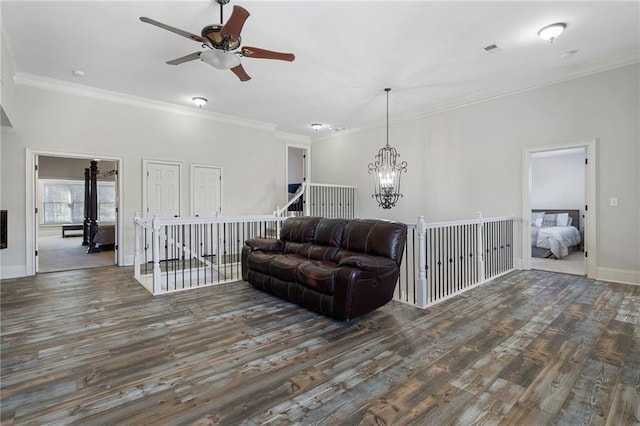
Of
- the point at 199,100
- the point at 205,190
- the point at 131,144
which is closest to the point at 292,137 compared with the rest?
the point at 205,190

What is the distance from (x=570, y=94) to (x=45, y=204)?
1616cm

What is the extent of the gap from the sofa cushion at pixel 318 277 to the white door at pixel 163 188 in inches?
167

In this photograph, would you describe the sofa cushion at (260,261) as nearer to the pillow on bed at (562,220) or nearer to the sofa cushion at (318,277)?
the sofa cushion at (318,277)

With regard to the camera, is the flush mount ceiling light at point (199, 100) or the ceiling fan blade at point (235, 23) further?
the flush mount ceiling light at point (199, 100)

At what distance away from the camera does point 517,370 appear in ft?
7.30

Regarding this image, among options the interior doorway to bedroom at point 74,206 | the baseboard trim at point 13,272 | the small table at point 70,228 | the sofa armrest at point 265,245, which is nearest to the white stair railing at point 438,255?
the sofa armrest at point 265,245

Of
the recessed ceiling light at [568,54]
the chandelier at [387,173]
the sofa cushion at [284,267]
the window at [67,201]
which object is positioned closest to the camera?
the sofa cushion at [284,267]

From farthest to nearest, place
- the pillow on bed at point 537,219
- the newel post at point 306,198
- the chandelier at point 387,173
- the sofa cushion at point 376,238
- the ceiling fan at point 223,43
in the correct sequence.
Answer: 1. the pillow on bed at point 537,219
2. the newel post at point 306,198
3. the chandelier at point 387,173
4. the sofa cushion at point 376,238
5. the ceiling fan at point 223,43

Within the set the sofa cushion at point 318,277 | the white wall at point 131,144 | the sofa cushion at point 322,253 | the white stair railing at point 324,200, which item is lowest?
the sofa cushion at point 318,277

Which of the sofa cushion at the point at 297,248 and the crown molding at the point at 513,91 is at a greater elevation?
the crown molding at the point at 513,91

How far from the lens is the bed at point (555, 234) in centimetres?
666

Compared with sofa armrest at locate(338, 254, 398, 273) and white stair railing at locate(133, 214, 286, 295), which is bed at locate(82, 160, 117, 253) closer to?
white stair railing at locate(133, 214, 286, 295)

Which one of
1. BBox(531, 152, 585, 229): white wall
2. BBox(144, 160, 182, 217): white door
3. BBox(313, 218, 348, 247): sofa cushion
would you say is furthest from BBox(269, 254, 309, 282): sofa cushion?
BBox(531, 152, 585, 229): white wall

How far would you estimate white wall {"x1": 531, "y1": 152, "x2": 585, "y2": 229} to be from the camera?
325 inches
